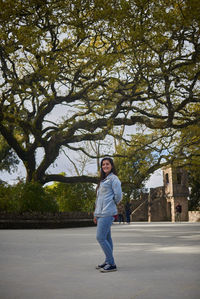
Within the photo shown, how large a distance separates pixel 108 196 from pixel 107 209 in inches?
8.9

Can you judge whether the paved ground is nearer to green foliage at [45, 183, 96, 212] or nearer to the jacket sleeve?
the jacket sleeve

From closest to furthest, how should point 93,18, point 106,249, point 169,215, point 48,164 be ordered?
point 106,249, point 93,18, point 48,164, point 169,215

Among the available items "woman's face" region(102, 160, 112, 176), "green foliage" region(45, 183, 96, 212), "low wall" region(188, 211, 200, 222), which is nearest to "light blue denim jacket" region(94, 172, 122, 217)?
"woman's face" region(102, 160, 112, 176)

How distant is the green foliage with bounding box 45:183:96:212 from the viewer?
69.2 feet

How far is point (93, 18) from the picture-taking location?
15172 mm

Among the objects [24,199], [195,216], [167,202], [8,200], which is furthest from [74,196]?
[167,202]

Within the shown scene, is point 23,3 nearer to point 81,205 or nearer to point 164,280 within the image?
point 81,205

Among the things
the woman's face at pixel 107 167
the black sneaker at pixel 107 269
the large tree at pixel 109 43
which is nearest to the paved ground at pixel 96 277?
the black sneaker at pixel 107 269

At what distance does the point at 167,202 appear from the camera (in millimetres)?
45094

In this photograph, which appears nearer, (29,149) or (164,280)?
(164,280)

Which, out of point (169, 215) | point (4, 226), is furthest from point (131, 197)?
point (4, 226)

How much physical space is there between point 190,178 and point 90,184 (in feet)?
89.1

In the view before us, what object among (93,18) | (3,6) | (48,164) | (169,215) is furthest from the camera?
(169,215)

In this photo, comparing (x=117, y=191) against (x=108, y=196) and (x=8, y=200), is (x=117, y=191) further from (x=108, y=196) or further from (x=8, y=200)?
(x=8, y=200)
